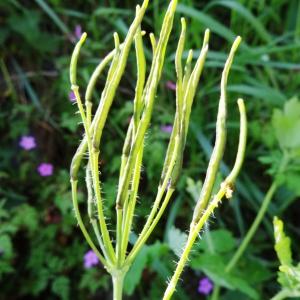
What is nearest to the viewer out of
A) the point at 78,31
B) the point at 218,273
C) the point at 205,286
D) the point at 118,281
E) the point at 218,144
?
the point at 218,144

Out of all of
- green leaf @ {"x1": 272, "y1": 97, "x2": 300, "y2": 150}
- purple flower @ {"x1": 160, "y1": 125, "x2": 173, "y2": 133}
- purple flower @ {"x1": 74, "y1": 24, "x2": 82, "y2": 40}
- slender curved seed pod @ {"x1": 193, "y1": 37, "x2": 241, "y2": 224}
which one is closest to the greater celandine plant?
slender curved seed pod @ {"x1": 193, "y1": 37, "x2": 241, "y2": 224}

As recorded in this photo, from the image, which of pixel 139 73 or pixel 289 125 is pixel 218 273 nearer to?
pixel 289 125

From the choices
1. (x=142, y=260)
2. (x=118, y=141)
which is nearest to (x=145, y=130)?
(x=142, y=260)

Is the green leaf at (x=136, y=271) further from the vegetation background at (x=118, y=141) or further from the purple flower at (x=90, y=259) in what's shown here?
the purple flower at (x=90, y=259)

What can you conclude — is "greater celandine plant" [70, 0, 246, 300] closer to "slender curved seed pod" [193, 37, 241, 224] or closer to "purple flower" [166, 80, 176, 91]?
"slender curved seed pod" [193, 37, 241, 224]

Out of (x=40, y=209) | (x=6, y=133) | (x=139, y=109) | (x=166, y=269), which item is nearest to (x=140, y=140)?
(x=139, y=109)

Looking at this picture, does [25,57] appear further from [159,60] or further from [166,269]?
[159,60]

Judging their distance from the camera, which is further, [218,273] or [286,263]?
[218,273]

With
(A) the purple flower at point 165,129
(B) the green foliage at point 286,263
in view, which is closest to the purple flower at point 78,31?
(A) the purple flower at point 165,129
